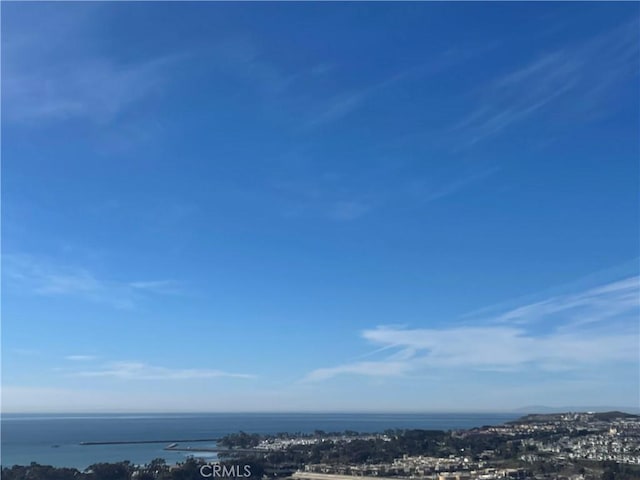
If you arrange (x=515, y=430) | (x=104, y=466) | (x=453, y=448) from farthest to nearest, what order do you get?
(x=515, y=430)
(x=453, y=448)
(x=104, y=466)

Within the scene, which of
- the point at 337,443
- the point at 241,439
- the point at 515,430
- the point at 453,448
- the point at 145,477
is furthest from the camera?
the point at 515,430

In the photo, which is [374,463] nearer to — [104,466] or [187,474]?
[187,474]

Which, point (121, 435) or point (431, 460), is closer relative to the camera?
point (431, 460)

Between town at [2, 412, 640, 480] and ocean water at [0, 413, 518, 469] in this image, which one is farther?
ocean water at [0, 413, 518, 469]

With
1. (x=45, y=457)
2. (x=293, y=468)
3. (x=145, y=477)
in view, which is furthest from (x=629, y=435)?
(x=45, y=457)

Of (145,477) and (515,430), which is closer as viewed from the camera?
(145,477)

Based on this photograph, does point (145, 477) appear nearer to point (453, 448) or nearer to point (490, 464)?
point (490, 464)

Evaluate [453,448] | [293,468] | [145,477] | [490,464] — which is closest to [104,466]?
[145,477]

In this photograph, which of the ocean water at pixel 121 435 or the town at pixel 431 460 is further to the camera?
the ocean water at pixel 121 435

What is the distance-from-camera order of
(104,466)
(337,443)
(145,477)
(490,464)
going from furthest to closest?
(337,443) → (490,464) → (104,466) → (145,477)
